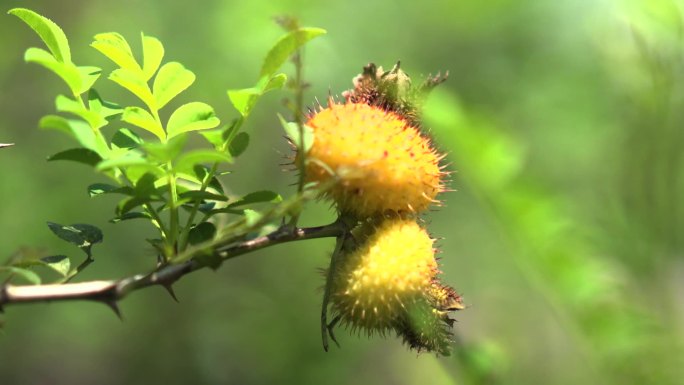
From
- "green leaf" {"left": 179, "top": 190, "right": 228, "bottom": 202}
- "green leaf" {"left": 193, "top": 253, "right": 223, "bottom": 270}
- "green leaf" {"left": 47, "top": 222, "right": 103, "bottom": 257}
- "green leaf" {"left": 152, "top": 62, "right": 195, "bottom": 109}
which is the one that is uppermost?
"green leaf" {"left": 152, "top": 62, "right": 195, "bottom": 109}

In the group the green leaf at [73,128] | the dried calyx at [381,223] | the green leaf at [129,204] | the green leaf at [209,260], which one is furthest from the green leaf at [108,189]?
the dried calyx at [381,223]

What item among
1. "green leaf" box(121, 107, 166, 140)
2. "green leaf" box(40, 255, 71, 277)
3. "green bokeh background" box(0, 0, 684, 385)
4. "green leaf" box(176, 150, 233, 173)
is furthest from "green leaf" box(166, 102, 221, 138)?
"green bokeh background" box(0, 0, 684, 385)

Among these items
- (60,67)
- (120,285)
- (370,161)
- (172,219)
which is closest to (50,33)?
(60,67)

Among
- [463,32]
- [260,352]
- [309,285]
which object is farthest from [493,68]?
[260,352]

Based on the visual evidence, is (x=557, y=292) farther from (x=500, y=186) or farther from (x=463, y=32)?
(x=463, y=32)

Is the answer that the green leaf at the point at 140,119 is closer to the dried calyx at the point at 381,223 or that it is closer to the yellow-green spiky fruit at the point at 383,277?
the dried calyx at the point at 381,223

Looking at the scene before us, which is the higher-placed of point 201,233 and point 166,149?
point 166,149

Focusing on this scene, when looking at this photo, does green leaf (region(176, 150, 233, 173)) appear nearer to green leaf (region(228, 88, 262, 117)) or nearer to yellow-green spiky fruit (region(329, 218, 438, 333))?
green leaf (region(228, 88, 262, 117))

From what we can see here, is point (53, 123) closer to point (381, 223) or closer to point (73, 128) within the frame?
point (73, 128)
